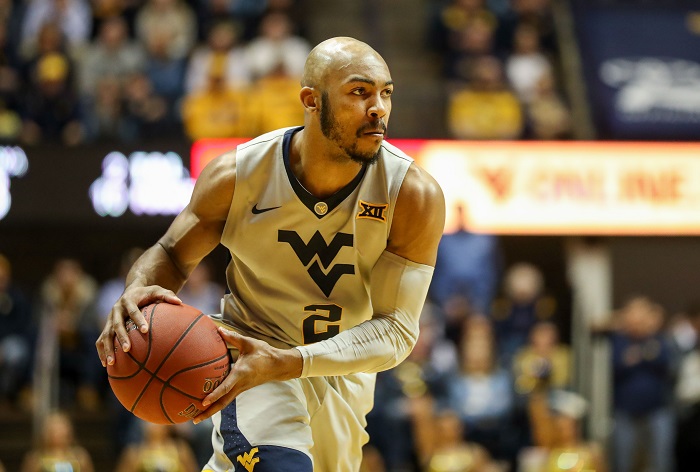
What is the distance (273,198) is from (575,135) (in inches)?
358

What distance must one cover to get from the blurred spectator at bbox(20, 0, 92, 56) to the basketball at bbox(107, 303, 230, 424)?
31.8 feet

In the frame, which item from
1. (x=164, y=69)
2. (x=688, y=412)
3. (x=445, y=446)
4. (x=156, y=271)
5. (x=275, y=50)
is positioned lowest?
(x=445, y=446)

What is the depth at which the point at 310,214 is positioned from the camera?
14.9ft

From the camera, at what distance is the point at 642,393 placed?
1068 centimetres

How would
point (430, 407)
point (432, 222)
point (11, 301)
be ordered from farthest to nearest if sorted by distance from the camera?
1. point (11, 301)
2. point (430, 407)
3. point (432, 222)

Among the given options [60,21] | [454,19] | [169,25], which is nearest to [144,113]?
[169,25]

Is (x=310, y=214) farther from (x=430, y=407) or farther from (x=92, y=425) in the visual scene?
(x=92, y=425)

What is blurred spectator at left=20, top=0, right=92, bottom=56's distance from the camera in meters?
13.2

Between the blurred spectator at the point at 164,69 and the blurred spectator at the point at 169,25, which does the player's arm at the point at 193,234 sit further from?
the blurred spectator at the point at 169,25

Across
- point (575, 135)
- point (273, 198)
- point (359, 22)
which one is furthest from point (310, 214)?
point (359, 22)

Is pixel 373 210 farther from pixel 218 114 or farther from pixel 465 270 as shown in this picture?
pixel 218 114

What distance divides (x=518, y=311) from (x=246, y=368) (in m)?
7.35

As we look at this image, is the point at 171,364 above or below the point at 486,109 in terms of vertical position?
below

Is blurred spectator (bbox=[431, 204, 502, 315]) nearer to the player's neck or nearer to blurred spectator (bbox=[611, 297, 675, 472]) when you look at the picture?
blurred spectator (bbox=[611, 297, 675, 472])
